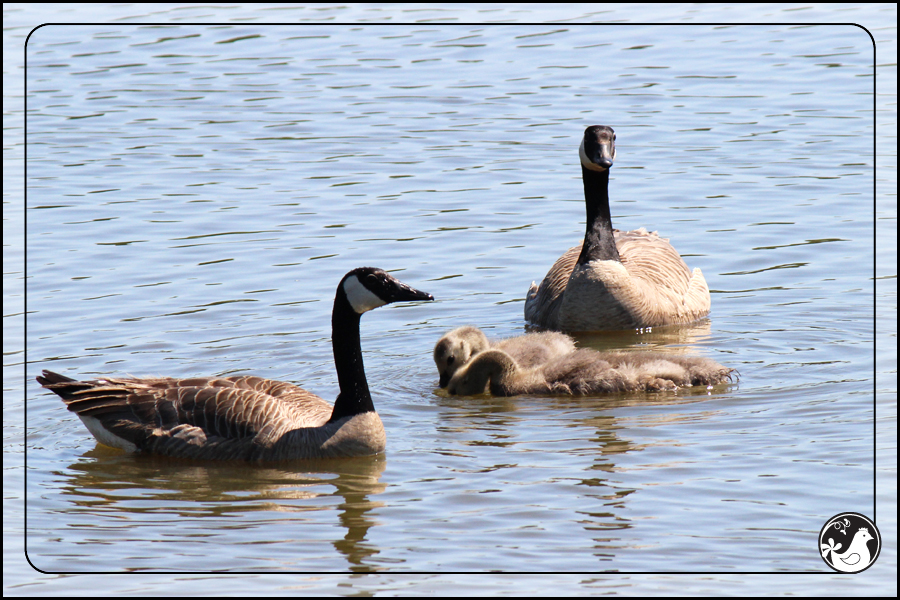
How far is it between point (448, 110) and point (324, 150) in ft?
8.80

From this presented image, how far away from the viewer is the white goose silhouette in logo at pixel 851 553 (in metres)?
7.08

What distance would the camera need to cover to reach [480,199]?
659 inches

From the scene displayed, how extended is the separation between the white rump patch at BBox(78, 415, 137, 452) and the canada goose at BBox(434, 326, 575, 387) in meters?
2.84

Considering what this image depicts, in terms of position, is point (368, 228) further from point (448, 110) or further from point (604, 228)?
point (448, 110)

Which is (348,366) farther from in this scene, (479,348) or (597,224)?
(597,224)

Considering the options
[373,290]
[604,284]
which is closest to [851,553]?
[373,290]

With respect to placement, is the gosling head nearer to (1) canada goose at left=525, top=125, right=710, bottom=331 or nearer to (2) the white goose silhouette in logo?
(1) canada goose at left=525, top=125, right=710, bottom=331

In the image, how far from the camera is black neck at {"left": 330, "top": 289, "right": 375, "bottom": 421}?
9.68m

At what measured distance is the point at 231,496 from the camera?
8.94 m

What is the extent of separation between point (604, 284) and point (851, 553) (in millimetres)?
6342

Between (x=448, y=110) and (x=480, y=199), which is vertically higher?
(x=448, y=110)

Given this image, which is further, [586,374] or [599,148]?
[599,148]

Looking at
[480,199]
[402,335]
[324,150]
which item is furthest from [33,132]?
[402,335]

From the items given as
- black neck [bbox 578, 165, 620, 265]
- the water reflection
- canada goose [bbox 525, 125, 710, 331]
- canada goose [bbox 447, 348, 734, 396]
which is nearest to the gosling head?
canada goose [bbox 447, 348, 734, 396]
